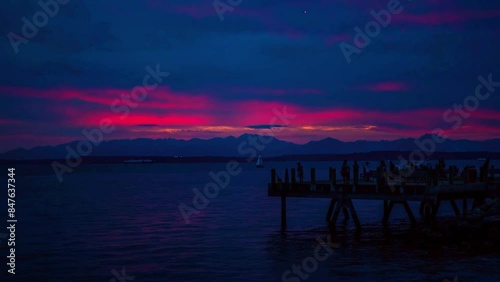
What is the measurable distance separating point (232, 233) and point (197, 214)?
17545 millimetres

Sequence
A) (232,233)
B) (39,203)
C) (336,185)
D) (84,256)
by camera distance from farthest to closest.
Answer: (39,203) → (232,233) → (336,185) → (84,256)

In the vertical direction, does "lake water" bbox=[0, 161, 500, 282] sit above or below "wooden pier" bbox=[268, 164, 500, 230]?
below

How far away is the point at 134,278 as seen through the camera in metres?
28.8

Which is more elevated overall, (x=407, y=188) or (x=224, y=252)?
(x=407, y=188)

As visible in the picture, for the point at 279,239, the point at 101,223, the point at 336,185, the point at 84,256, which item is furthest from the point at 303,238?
the point at 101,223

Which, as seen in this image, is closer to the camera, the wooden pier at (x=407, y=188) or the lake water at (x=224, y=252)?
the lake water at (x=224, y=252)

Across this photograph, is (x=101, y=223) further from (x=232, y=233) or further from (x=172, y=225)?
(x=232, y=233)

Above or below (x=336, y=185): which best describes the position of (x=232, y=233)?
below

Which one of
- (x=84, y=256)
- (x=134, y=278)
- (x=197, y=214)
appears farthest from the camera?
(x=197, y=214)

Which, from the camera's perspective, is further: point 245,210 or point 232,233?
point 245,210

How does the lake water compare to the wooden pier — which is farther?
the wooden pier

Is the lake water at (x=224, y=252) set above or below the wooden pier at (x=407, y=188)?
below

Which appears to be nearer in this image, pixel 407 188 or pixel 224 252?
pixel 407 188

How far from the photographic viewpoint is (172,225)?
50.6m
